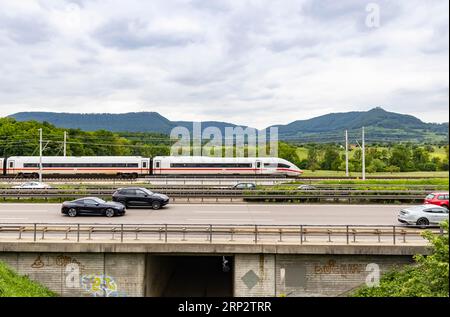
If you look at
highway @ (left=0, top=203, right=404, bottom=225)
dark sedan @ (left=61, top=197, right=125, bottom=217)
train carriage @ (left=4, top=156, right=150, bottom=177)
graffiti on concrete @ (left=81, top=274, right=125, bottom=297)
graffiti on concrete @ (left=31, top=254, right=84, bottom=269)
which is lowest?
graffiti on concrete @ (left=81, top=274, right=125, bottom=297)

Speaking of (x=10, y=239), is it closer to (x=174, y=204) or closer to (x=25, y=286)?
(x=25, y=286)

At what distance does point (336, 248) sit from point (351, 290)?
1599 millimetres

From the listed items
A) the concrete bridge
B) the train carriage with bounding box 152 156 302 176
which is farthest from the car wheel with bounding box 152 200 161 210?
the train carriage with bounding box 152 156 302 176

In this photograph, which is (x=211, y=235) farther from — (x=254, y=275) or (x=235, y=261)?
(x=254, y=275)

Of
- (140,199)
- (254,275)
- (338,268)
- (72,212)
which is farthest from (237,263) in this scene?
(140,199)

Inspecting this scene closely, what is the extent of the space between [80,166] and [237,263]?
41.0 metres

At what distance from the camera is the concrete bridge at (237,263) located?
48.0ft

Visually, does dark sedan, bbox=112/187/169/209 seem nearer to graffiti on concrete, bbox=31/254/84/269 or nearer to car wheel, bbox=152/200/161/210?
car wheel, bbox=152/200/161/210

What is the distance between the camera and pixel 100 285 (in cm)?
1482

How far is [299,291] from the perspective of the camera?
1460 cm

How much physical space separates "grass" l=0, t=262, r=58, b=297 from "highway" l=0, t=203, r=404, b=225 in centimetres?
574

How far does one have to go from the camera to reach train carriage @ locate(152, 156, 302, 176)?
160ft

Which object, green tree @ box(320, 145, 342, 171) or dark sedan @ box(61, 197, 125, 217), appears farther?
green tree @ box(320, 145, 342, 171)
